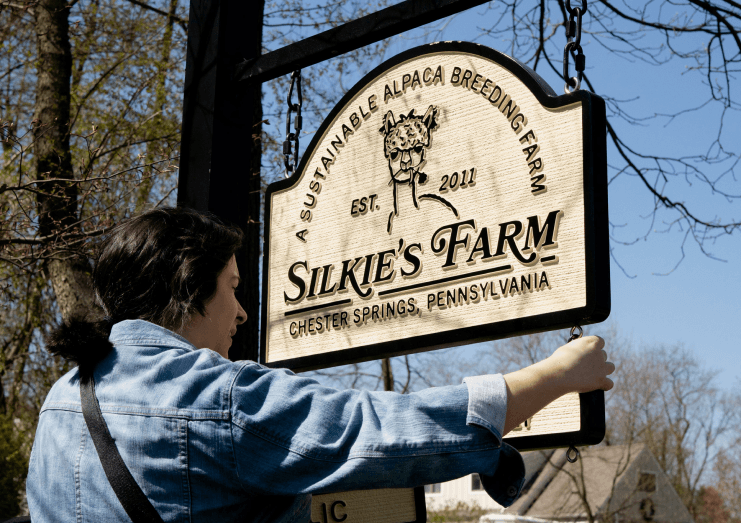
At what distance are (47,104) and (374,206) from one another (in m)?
4.52

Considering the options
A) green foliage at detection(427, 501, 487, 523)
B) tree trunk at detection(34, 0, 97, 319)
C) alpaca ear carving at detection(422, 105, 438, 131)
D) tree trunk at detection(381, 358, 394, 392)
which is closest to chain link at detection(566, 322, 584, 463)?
alpaca ear carving at detection(422, 105, 438, 131)

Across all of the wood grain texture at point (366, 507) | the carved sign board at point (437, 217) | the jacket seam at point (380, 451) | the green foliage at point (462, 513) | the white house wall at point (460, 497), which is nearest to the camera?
the jacket seam at point (380, 451)

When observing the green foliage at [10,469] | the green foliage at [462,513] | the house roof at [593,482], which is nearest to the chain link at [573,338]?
the green foliage at [10,469]

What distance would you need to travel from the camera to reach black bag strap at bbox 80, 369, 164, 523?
134 centimetres

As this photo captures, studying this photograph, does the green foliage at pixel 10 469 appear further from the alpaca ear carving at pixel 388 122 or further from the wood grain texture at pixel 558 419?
the wood grain texture at pixel 558 419

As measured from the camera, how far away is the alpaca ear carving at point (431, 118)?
2.51 meters

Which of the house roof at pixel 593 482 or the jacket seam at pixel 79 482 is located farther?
the house roof at pixel 593 482

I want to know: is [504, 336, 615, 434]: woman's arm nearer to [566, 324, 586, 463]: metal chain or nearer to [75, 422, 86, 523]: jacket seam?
[566, 324, 586, 463]: metal chain

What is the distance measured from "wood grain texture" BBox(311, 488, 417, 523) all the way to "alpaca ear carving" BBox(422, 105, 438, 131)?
1.10 m

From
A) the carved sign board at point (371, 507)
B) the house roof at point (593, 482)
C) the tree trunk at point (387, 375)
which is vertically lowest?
the house roof at point (593, 482)

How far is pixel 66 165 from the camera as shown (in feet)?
19.5

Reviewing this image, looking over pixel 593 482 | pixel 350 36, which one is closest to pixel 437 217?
pixel 350 36

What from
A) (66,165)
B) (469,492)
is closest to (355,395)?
(66,165)

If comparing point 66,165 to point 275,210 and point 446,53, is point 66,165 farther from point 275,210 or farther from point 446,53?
point 446,53
